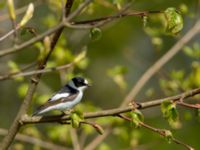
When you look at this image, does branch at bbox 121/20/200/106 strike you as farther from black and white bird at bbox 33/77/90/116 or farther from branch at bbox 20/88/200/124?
branch at bbox 20/88/200/124

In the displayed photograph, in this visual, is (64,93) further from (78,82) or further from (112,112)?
(112,112)

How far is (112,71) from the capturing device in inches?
251

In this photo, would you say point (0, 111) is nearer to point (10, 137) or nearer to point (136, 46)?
point (136, 46)

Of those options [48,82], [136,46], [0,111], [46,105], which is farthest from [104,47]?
[46,105]

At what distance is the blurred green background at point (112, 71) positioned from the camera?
A: 21.4ft

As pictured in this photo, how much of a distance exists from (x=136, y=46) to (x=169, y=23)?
32.5 ft

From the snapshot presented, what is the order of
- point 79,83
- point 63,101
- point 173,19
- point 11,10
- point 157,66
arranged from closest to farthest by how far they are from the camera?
point 11,10 < point 173,19 < point 63,101 < point 79,83 < point 157,66

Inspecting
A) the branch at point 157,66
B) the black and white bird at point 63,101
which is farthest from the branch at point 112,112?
the branch at point 157,66

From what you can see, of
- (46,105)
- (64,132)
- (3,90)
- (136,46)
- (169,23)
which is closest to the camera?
(169,23)

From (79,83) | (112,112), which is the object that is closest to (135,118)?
(112,112)

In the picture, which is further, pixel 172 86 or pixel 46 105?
pixel 172 86

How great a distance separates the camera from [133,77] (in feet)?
43.5

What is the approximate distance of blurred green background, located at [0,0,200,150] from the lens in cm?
651

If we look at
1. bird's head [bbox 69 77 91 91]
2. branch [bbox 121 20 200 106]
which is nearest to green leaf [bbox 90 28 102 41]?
bird's head [bbox 69 77 91 91]
